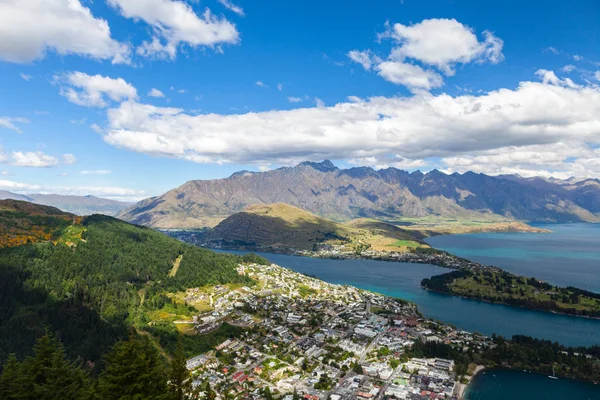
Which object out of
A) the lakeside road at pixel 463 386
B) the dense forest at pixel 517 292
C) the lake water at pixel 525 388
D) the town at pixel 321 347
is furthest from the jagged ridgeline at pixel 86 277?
the dense forest at pixel 517 292

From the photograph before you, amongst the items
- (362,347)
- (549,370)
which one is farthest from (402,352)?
(549,370)

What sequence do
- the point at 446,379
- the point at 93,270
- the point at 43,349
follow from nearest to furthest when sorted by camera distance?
the point at 43,349, the point at 446,379, the point at 93,270

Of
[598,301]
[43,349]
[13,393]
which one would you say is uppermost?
[43,349]

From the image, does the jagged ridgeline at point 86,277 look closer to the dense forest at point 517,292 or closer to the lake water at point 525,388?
the lake water at point 525,388

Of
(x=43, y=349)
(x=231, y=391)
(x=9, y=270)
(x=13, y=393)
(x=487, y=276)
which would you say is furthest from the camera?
(x=487, y=276)

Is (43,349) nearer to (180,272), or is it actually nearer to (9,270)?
(9,270)

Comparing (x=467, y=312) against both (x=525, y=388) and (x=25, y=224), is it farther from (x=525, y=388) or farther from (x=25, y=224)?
(x=25, y=224)

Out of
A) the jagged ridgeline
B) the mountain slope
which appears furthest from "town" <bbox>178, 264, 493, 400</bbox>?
the mountain slope
